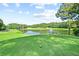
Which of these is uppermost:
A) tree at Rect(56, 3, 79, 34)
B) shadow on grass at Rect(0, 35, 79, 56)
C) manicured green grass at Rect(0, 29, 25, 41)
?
tree at Rect(56, 3, 79, 34)

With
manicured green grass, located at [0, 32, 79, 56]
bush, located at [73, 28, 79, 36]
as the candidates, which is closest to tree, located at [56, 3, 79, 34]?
bush, located at [73, 28, 79, 36]

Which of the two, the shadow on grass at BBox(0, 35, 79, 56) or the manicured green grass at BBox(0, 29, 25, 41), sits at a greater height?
the manicured green grass at BBox(0, 29, 25, 41)

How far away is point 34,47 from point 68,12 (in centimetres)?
63

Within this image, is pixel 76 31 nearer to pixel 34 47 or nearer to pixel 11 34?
pixel 34 47

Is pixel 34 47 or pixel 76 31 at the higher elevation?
pixel 76 31

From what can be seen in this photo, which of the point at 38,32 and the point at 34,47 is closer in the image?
the point at 34,47

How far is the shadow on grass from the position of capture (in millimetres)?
2619

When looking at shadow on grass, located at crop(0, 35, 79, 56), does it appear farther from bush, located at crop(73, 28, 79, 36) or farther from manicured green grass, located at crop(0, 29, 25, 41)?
bush, located at crop(73, 28, 79, 36)

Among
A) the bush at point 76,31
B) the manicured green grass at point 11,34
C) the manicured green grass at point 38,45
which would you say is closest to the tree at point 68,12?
the bush at point 76,31

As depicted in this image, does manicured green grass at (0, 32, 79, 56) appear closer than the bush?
Yes

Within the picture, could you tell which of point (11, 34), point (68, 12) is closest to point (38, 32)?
point (11, 34)

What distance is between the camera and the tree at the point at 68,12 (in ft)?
8.77

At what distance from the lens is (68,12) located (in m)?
2.75

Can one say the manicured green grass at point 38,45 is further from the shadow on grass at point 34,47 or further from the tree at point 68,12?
the tree at point 68,12
